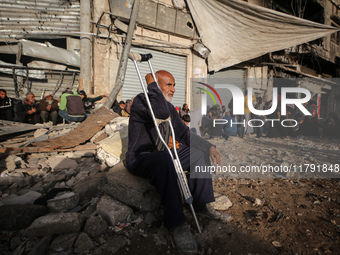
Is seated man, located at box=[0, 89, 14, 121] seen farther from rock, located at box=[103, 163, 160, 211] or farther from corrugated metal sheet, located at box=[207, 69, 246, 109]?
corrugated metal sheet, located at box=[207, 69, 246, 109]

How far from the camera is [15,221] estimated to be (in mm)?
2041

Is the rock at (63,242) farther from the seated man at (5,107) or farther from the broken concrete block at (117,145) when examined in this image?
the seated man at (5,107)

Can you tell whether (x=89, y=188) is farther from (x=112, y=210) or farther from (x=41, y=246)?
(x=41, y=246)

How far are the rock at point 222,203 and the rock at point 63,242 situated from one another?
1.75 m

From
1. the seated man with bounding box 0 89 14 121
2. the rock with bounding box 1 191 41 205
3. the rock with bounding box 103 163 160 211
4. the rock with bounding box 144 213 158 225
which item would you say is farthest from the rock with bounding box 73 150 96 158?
the seated man with bounding box 0 89 14 121

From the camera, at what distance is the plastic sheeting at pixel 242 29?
888cm

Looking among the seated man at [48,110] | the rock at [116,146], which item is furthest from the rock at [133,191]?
the seated man at [48,110]

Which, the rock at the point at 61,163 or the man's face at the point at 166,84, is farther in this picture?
the rock at the point at 61,163

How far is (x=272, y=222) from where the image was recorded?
2287mm

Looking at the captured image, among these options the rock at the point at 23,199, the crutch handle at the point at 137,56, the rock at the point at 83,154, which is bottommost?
the rock at the point at 23,199

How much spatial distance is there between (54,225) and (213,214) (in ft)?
5.83

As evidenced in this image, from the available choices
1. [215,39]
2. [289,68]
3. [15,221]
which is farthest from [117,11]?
[289,68]

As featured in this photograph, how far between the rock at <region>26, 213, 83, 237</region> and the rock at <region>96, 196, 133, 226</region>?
28 cm

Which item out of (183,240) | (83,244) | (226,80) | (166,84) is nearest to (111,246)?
(83,244)
